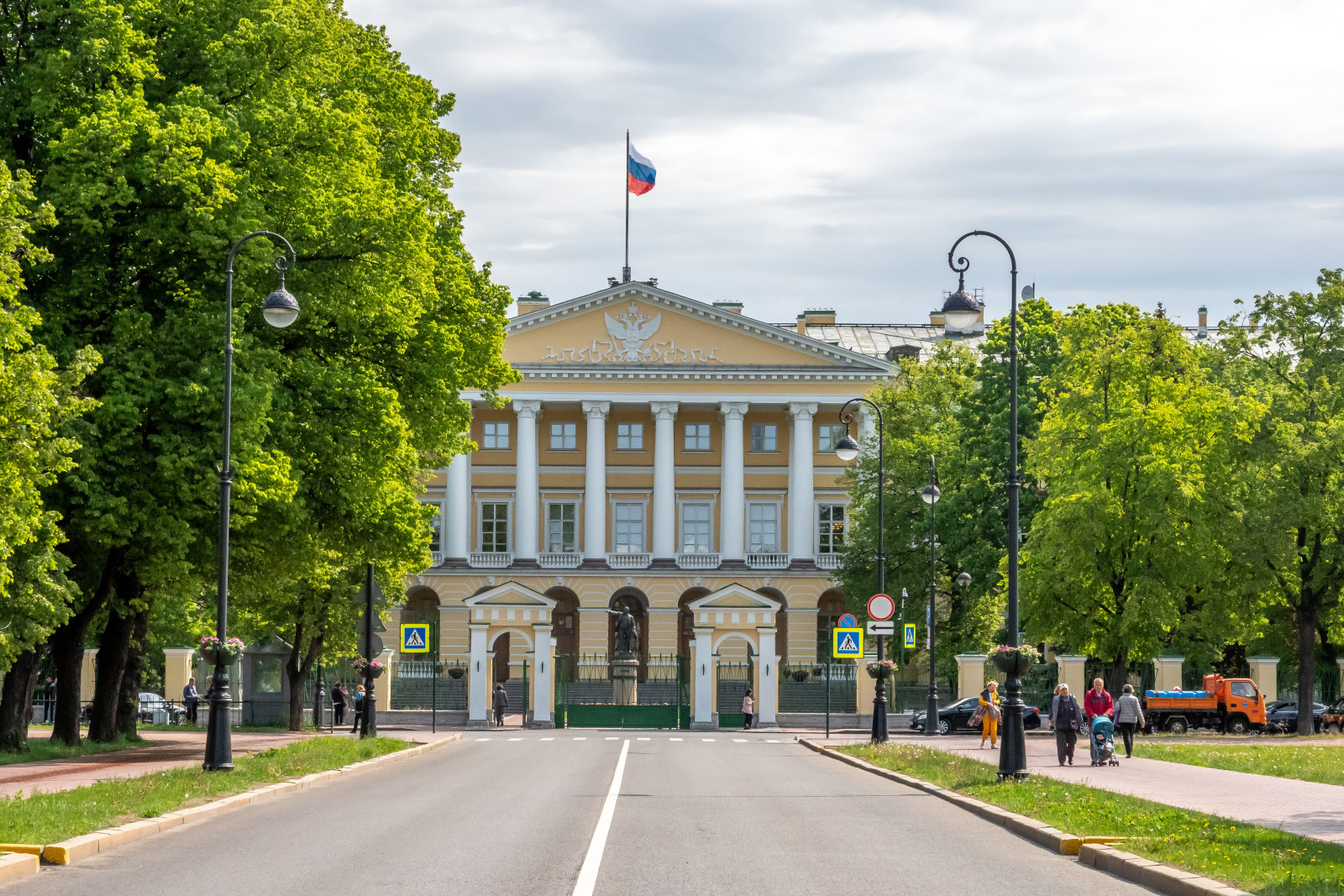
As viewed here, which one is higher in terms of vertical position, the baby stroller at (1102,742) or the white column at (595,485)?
the white column at (595,485)

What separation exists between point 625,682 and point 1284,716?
71.6 ft

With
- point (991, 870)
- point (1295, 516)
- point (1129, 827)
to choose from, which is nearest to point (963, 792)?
point (1129, 827)

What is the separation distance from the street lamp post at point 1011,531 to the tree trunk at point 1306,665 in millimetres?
26538

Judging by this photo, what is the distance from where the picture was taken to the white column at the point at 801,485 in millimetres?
79438

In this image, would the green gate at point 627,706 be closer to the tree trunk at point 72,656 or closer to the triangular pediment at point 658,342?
the triangular pediment at point 658,342

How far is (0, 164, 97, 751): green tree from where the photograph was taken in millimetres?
22000

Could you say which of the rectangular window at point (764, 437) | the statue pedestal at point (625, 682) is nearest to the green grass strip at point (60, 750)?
the statue pedestal at point (625, 682)

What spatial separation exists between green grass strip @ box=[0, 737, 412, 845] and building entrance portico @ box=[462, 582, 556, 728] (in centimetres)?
2751

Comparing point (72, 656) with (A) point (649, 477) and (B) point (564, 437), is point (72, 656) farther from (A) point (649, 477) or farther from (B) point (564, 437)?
(A) point (649, 477)

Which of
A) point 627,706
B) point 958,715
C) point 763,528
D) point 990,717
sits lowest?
point 627,706

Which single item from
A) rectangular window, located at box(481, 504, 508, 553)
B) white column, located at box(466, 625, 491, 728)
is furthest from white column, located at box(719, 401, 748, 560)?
white column, located at box(466, 625, 491, 728)

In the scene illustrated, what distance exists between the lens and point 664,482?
263ft

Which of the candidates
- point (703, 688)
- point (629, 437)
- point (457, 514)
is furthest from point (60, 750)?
point (629, 437)

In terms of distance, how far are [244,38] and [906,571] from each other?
42681 mm
